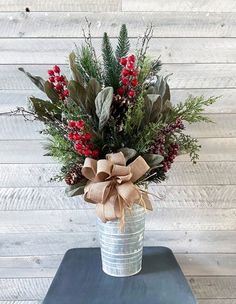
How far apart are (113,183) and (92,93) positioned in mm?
222

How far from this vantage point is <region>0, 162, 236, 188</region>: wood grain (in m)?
1.22

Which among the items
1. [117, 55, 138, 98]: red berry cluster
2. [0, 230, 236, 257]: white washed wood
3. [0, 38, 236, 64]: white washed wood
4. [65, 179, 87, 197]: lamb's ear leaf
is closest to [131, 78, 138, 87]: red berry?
[117, 55, 138, 98]: red berry cluster

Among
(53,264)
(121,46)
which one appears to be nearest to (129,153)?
(121,46)

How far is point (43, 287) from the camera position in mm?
1274

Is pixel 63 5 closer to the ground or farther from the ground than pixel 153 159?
farther from the ground

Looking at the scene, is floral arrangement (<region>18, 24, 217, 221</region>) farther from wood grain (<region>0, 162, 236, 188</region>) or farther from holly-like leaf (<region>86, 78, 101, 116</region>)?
wood grain (<region>0, 162, 236, 188</region>)

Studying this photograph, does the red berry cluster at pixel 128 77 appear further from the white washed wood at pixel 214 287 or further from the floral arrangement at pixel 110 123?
the white washed wood at pixel 214 287

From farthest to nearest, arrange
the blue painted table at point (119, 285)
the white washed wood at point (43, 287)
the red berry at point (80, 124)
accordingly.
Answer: the white washed wood at point (43, 287)
the blue painted table at point (119, 285)
the red berry at point (80, 124)

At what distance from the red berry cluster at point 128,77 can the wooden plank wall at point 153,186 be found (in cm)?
39

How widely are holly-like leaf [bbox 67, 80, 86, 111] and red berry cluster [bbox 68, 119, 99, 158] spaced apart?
0.17ft

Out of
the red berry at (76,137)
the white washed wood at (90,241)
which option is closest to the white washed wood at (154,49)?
the red berry at (76,137)

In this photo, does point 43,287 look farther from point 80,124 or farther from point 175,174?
point 80,124

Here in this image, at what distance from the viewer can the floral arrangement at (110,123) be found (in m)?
0.83

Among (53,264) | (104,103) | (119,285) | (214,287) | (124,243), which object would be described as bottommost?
(214,287)
